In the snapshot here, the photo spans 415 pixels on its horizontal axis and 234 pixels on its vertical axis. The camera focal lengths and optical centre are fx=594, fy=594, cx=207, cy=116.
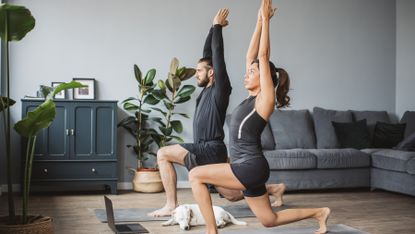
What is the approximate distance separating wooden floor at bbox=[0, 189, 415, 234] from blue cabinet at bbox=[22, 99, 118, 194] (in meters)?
0.20

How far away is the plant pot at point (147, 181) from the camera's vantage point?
253 inches

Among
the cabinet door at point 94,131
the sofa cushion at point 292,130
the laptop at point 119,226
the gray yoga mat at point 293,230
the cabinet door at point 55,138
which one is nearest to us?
the laptop at point 119,226

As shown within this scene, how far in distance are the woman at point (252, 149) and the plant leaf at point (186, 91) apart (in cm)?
294

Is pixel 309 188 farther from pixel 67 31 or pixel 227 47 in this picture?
pixel 67 31

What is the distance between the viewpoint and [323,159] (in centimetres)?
648

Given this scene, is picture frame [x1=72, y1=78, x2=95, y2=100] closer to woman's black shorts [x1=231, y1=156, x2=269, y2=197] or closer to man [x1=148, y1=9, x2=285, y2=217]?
man [x1=148, y1=9, x2=285, y2=217]

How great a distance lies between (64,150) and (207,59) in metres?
2.27

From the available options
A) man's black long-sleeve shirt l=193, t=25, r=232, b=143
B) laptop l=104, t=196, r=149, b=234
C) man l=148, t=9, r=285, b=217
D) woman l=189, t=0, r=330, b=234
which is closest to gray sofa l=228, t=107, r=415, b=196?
man l=148, t=9, r=285, b=217

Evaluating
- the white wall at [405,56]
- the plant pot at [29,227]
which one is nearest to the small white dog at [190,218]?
the plant pot at [29,227]

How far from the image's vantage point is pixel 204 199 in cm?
354

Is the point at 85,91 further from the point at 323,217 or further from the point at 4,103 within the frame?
the point at 323,217

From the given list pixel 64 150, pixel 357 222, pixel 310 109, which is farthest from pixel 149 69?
pixel 357 222

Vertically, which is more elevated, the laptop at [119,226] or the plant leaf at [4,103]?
the plant leaf at [4,103]

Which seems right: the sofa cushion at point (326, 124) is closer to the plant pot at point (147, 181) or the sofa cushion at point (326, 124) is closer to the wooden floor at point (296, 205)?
the wooden floor at point (296, 205)
